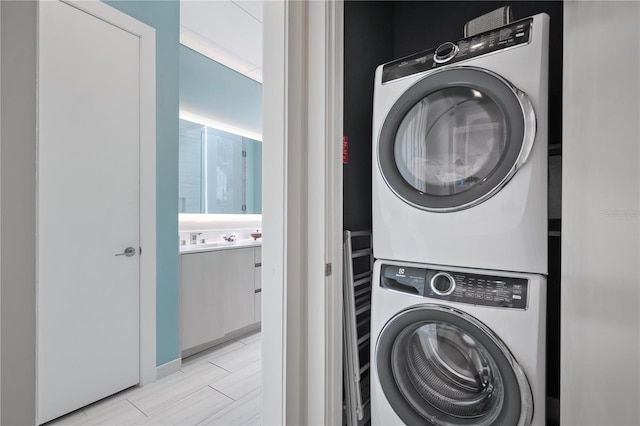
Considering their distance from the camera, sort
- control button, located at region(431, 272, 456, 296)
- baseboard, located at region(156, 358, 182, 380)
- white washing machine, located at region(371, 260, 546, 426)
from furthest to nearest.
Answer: baseboard, located at region(156, 358, 182, 380) → control button, located at region(431, 272, 456, 296) → white washing machine, located at region(371, 260, 546, 426)

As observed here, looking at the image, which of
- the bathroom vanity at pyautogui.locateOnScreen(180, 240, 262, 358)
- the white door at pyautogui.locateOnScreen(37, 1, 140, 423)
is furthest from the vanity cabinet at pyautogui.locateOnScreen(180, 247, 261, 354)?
the white door at pyautogui.locateOnScreen(37, 1, 140, 423)

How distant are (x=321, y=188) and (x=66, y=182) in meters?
1.35

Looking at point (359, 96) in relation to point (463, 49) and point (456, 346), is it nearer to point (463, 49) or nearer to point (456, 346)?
point (463, 49)

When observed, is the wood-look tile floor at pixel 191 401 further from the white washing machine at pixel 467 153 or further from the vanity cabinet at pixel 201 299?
the white washing machine at pixel 467 153

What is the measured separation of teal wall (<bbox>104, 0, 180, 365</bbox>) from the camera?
2096 millimetres

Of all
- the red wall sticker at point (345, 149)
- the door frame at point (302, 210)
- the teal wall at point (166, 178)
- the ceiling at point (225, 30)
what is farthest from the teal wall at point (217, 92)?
the red wall sticker at point (345, 149)

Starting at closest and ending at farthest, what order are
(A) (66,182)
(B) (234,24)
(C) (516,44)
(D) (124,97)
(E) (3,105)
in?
(E) (3,105) → (C) (516,44) → (A) (66,182) → (D) (124,97) → (B) (234,24)

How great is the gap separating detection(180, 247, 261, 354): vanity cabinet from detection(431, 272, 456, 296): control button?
1.76 metres

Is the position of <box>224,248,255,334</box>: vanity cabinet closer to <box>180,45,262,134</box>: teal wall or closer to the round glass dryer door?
<box>180,45,262,134</box>: teal wall

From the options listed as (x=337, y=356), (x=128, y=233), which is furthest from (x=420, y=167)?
(x=128, y=233)

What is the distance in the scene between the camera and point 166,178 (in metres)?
2.15

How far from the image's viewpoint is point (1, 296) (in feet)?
1.94

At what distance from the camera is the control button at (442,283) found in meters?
1.13

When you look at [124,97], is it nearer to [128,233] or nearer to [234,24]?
[128,233]
